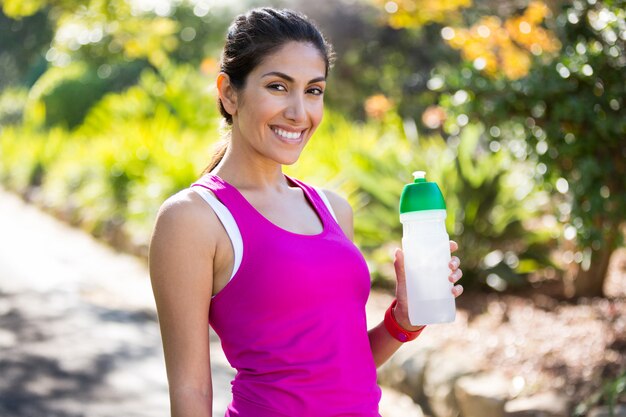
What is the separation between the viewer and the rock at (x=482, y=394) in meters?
5.04

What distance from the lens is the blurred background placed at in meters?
5.55

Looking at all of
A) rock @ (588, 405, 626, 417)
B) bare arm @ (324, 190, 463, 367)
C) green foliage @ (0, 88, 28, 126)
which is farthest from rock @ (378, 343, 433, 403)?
green foliage @ (0, 88, 28, 126)

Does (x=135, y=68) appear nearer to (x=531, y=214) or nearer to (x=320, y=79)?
(x=531, y=214)

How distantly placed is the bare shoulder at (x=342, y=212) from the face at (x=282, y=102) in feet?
0.94

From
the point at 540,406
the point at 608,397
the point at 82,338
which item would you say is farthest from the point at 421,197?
the point at 82,338

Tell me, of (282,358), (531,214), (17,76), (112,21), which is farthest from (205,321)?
(17,76)

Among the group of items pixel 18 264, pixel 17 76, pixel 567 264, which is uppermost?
pixel 17 76

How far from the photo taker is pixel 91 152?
14125 mm

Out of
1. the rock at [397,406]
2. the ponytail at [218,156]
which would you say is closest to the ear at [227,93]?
the ponytail at [218,156]

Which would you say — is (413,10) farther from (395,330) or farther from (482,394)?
(395,330)

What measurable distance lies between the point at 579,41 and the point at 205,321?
426 centimetres

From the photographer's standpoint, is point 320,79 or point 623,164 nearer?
point 320,79

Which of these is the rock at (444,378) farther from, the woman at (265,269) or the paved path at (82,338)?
the woman at (265,269)

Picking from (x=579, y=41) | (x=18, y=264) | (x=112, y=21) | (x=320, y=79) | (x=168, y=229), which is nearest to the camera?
(x=168, y=229)
